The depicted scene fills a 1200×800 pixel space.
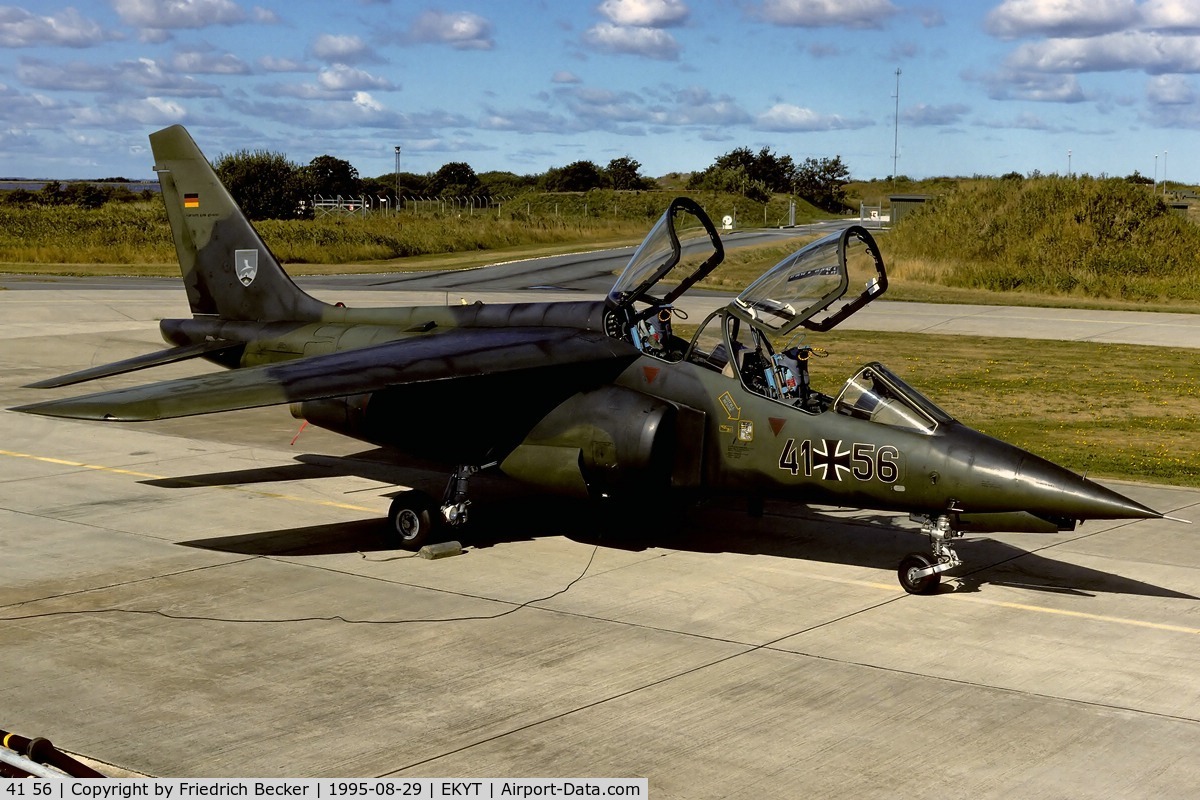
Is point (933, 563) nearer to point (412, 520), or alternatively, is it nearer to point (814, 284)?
point (814, 284)

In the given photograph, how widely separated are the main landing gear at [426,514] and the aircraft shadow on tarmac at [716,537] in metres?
0.22

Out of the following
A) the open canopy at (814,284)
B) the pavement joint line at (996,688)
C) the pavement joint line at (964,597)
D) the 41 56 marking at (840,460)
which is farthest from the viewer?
the open canopy at (814,284)

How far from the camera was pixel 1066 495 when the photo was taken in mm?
11047

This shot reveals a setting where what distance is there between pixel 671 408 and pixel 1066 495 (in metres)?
3.97

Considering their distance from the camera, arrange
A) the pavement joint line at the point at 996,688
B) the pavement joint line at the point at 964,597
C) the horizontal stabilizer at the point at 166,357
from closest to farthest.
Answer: the pavement joint line at the point at 996,688 → the pavement joint line at the point at 964,597 → the horizontal stabilizer at the point at 166,357

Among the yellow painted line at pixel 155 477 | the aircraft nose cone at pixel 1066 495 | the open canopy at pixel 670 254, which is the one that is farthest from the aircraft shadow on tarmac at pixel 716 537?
the open canopy at pixel 670 254

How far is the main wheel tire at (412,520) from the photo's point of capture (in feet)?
44.3

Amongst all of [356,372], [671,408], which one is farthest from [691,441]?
[356,372]

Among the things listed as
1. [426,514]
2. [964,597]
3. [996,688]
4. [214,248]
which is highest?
[214,248]

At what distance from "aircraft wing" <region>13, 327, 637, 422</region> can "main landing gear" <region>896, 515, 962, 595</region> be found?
3.74m

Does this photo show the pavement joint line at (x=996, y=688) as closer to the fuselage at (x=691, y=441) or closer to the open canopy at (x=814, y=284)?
the fuselage at (x=691, y=441)

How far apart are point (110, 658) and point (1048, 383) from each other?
67.3 feet

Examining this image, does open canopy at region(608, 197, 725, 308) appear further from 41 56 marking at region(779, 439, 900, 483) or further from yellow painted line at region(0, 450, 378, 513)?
yellow painted line at region(0, 450, 378, 513)

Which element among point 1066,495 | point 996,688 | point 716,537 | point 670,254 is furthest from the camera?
point 716,537
